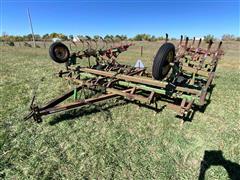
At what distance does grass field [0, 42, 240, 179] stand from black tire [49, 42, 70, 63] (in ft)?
6.21

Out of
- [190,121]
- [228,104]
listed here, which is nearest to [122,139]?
[190,121]

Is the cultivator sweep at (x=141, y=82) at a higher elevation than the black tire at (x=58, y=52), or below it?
below

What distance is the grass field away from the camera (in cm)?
360

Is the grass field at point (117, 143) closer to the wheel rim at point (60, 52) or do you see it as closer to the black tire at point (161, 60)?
the black tire at point (161, 60)

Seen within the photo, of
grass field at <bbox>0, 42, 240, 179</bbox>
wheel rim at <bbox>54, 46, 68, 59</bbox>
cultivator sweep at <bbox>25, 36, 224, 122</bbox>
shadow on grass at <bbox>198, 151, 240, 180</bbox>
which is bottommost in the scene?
shadow on grass at <bbox>198, 151, 240, 180</bbox>

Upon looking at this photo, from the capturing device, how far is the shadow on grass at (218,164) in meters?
3.57

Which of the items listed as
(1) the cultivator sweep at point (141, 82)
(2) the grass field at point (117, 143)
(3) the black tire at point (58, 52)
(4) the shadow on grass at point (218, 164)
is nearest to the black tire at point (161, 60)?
(1) the cultivator sweep at point (141, 82)

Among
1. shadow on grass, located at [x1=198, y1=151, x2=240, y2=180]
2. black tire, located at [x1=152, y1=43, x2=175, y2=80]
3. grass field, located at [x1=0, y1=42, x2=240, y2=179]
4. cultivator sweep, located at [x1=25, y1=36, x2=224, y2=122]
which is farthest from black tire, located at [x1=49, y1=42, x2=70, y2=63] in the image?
shadow on grass, located at [x1=198, y1=151, x2=240, y2=180]

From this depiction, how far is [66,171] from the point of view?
3541 millimetres

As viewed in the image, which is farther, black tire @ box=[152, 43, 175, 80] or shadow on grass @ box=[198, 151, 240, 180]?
black tire @ box=[152, 43, 175, 80]

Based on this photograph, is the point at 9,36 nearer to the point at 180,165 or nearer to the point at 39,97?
the point at 39,97

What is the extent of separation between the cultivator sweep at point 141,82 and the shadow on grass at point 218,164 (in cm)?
108

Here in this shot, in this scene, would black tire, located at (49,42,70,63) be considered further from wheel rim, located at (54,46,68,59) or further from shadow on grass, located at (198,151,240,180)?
shadow on grass, located at (198,151,240,180)

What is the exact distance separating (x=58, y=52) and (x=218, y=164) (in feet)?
Result: 20.1
